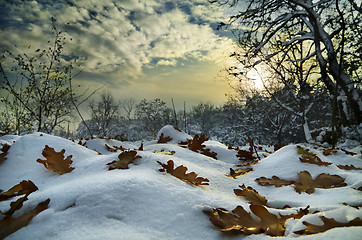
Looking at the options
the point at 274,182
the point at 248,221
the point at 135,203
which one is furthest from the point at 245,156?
the point at 135,203

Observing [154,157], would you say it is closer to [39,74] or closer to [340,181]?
[340,181]

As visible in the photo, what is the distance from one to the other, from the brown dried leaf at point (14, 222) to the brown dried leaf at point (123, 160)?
476 mm

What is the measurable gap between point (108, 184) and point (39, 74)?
6.58m

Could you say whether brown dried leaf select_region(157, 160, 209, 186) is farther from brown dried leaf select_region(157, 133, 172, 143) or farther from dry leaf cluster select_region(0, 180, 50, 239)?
brown dried leaf select_region(157, 133, 172, 143)

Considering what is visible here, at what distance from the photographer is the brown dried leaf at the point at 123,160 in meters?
1.13

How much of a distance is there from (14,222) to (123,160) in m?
0.60

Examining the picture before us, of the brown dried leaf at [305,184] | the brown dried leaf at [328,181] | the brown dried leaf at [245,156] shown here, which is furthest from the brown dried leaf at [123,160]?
the brown dried leaf at [245,156]

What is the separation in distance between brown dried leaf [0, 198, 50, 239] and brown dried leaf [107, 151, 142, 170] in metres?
0.48

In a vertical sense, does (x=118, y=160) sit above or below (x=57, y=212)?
above

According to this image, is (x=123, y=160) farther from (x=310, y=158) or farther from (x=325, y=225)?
(x=310, y=158)

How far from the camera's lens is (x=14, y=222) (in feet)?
1.98

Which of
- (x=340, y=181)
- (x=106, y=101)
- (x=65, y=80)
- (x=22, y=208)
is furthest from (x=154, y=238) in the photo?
(x=106, y=101)

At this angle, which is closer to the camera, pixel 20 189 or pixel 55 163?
pixel 20 189

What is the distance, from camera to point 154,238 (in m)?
0.58
